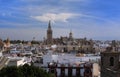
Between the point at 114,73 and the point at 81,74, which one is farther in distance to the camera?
the point at 81,74

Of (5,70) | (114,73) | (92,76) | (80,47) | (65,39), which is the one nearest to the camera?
(114,73)

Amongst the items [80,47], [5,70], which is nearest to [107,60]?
[5,70]

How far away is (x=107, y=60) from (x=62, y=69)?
734 inches

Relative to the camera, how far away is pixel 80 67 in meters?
44.4

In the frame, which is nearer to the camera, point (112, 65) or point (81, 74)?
point (112, 65)

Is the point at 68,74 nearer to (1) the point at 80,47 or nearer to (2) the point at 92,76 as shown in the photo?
(2) the point at 92,76

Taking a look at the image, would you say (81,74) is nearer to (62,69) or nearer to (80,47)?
(62,69)

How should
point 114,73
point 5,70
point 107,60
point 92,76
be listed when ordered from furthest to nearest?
point 92,76 < point 5,70 < point 107,60 < point 114,73

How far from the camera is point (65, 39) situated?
604ft

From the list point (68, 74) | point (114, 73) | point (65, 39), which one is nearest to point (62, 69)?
point (68, 74)

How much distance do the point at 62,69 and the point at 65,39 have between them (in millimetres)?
140515

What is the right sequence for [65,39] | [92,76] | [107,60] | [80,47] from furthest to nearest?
[65,39], [80,47], [92,76], [107,60]

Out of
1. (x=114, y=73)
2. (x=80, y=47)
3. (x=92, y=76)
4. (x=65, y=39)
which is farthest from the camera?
(x=65, y=39)

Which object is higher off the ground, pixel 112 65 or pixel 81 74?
pixel 112 65
